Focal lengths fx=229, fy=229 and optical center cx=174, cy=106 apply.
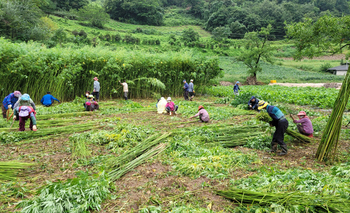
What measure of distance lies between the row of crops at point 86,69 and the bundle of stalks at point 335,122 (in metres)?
12.3

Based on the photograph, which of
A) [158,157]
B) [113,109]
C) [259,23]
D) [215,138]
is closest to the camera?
[158,157]

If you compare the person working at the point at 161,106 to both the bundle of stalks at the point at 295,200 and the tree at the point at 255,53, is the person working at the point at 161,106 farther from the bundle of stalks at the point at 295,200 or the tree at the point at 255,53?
the tree at the point at 255,53

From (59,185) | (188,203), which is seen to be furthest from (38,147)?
(188,203)

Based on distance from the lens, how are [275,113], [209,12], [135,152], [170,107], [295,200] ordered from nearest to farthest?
1. [295,200]
2. [135,152]
3. [275,113]
4. [170,107]
5. [209,12]

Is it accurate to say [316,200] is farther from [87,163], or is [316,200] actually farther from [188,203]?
[87,163]

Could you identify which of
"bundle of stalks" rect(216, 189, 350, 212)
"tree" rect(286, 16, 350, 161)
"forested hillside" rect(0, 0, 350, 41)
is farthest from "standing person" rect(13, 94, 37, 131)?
"forested hillside" rect(0, 0, 350, 41)

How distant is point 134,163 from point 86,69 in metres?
11.3

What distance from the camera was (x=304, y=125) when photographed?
289 inches

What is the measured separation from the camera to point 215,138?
6789 millimetres

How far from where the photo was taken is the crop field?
347 centimetres

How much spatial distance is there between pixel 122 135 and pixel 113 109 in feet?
17.1

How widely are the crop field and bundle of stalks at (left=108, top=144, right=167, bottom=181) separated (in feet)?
Result: 0.07

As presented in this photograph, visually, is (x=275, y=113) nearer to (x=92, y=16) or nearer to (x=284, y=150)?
(x=284, y=150)

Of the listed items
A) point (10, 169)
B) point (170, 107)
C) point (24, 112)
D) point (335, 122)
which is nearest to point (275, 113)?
point (335, 122)
